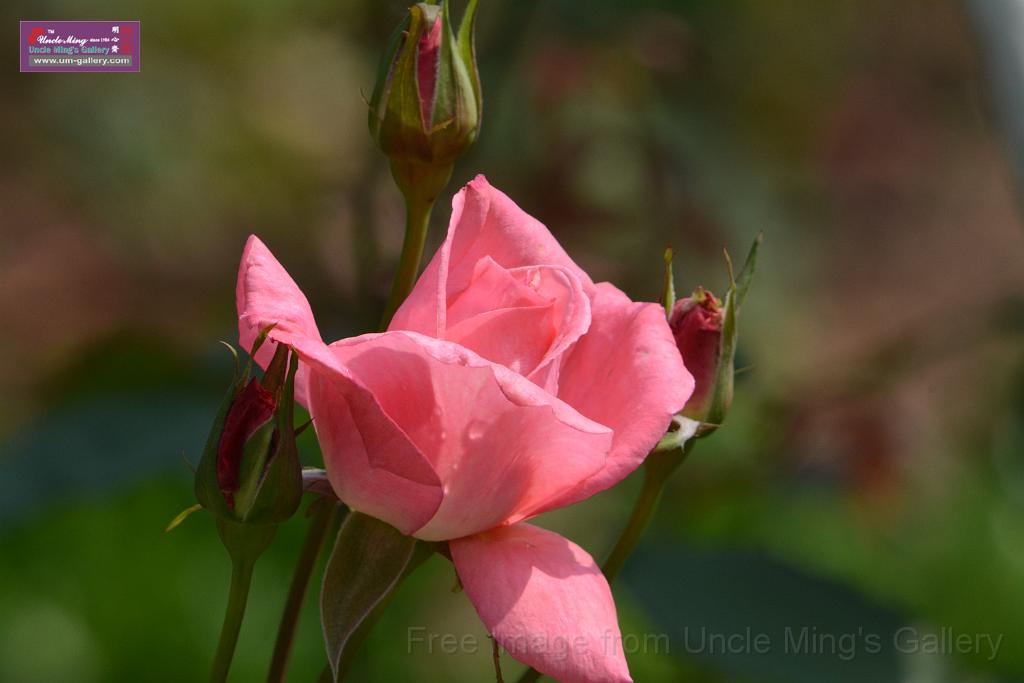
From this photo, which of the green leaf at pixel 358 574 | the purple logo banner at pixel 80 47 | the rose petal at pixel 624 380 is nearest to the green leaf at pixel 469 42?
the rose petal at pixel 624 380

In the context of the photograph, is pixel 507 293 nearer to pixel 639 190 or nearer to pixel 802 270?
pixel 639 190

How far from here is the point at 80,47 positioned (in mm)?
1125

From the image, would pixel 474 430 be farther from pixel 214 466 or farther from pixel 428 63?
pixel 428 63

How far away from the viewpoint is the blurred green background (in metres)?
1.23

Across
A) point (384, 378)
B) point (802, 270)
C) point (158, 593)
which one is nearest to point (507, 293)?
point (384, 378)

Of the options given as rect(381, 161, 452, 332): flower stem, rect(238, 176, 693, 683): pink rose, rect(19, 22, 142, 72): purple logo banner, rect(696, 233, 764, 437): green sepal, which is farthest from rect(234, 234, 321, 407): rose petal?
rect(19, 22, 142, 72): purple logo banner

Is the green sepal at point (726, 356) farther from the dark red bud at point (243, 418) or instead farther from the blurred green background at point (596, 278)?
the blurred green background at point (596, 278)

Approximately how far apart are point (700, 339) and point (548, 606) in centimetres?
20

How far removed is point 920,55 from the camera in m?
3.15

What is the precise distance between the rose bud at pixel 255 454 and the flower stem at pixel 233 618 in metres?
0.03

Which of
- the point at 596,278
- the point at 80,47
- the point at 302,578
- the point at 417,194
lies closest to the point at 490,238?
the point at 417,194

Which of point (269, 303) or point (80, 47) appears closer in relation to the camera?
point (269, 303)

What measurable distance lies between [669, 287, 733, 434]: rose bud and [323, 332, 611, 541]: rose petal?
5.2 inches

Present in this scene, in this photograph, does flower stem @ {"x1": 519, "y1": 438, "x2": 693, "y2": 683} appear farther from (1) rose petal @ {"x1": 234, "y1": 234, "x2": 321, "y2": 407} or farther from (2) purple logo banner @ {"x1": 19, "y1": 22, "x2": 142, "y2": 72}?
(2) purple logo banner @ {"x1": 19, "y1": 22, "x2": 142, "y2": 72}
